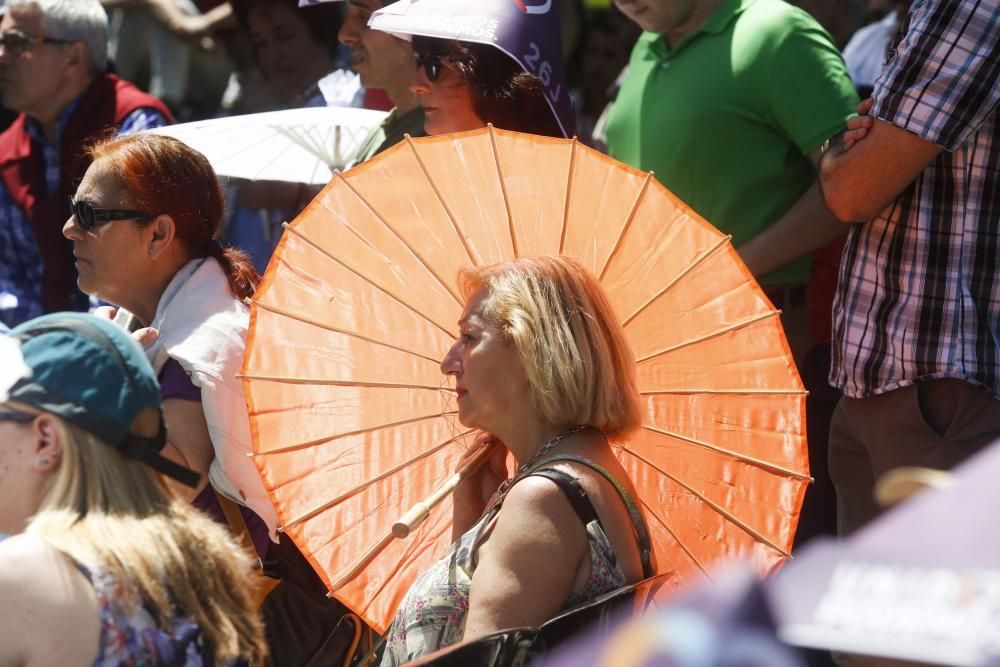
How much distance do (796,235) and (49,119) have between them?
3.18 meters

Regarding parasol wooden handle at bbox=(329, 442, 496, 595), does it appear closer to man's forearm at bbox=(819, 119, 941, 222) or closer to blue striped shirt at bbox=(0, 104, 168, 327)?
man's forearm at bbox=(819, 119, 941, 222)

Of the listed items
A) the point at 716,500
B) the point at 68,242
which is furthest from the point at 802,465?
the point at 68,242

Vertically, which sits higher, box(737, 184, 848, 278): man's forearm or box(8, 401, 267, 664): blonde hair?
box(737, 184, 848, 278): man's forearm

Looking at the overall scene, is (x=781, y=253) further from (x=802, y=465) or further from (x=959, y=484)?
(x=959, y=484)

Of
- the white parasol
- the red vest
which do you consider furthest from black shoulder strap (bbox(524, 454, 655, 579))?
the red vest

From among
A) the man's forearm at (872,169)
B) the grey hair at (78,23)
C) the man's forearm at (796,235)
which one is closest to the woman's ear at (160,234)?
the man's forearm at (796,235)

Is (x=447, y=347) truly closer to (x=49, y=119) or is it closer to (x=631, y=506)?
(x=631, y=506)

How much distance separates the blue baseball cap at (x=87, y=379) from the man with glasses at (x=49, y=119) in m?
3.16

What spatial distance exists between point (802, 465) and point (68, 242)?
11.3 ft

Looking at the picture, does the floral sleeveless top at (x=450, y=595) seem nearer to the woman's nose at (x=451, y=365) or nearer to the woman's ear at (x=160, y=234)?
the woman's nose at (x=451, y=365)

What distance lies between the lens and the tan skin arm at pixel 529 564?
2.93m

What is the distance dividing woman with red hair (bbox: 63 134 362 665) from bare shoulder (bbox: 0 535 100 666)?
4.04 ft

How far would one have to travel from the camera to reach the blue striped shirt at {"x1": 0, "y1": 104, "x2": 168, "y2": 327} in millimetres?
5746

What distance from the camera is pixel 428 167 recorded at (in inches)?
138
